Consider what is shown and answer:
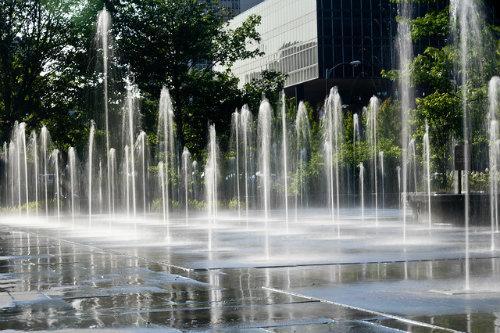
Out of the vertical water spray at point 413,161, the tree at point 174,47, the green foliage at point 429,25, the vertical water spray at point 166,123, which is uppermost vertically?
the tree at point 174,47

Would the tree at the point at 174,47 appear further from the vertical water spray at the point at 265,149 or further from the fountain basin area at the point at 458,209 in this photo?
the fountain basin area at the point at 458,209

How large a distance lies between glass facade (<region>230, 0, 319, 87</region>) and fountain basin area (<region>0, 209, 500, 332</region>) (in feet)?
262

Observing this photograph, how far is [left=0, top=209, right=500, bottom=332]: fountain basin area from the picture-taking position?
Answer: 9375mm

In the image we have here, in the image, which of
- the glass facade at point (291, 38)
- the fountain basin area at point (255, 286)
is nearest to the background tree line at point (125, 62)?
the fountain basin area at point (255, 286)

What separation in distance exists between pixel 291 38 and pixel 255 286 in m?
96.3

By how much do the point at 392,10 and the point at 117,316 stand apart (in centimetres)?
9255

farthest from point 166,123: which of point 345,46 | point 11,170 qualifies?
point 345,46

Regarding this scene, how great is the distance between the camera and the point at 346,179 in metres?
57.3

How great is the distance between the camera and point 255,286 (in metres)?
12.2

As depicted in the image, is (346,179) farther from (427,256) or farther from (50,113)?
(427,256)

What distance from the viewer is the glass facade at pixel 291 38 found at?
102m

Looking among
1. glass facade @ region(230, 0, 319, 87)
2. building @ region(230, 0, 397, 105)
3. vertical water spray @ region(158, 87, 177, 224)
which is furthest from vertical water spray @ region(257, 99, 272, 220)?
glass facade @ region(230, 0, 319, 87)

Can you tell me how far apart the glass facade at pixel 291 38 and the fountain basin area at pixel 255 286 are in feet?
262

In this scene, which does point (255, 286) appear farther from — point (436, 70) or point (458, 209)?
point (436, 70)
